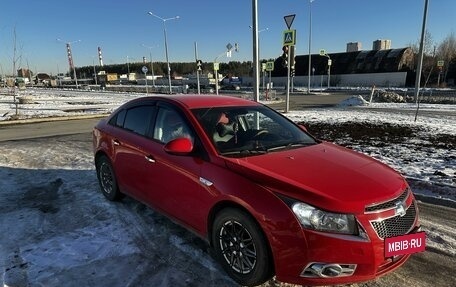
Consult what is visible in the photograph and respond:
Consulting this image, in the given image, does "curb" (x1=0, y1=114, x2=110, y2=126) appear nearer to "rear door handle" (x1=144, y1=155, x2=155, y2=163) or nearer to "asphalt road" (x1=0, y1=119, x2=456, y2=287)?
"rear door handle" (x1=144, y1=155, x2=155, y2=163)

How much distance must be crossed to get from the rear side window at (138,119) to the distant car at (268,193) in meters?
0.03

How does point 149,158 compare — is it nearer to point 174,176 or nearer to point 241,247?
point 174,176

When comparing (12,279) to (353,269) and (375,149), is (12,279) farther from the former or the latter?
(375,149)

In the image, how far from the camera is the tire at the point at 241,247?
10.4 feet

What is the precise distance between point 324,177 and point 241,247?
3.10 ft

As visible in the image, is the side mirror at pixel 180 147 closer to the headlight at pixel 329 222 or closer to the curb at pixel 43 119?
the headlight at pixel 329 222

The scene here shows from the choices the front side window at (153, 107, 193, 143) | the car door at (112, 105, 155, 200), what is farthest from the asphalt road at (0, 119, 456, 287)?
the car door at (112, 105, 155, 200)

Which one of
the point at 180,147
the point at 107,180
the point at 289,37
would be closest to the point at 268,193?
the point at 180,147

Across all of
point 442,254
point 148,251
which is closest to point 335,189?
point 442,254

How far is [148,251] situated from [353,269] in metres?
2.12

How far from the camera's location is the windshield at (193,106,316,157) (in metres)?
3.90

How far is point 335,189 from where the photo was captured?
3088 mm

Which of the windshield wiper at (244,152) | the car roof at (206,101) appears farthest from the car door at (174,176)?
the windshield wiper at (244,152)

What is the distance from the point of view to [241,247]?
11.1 feet
